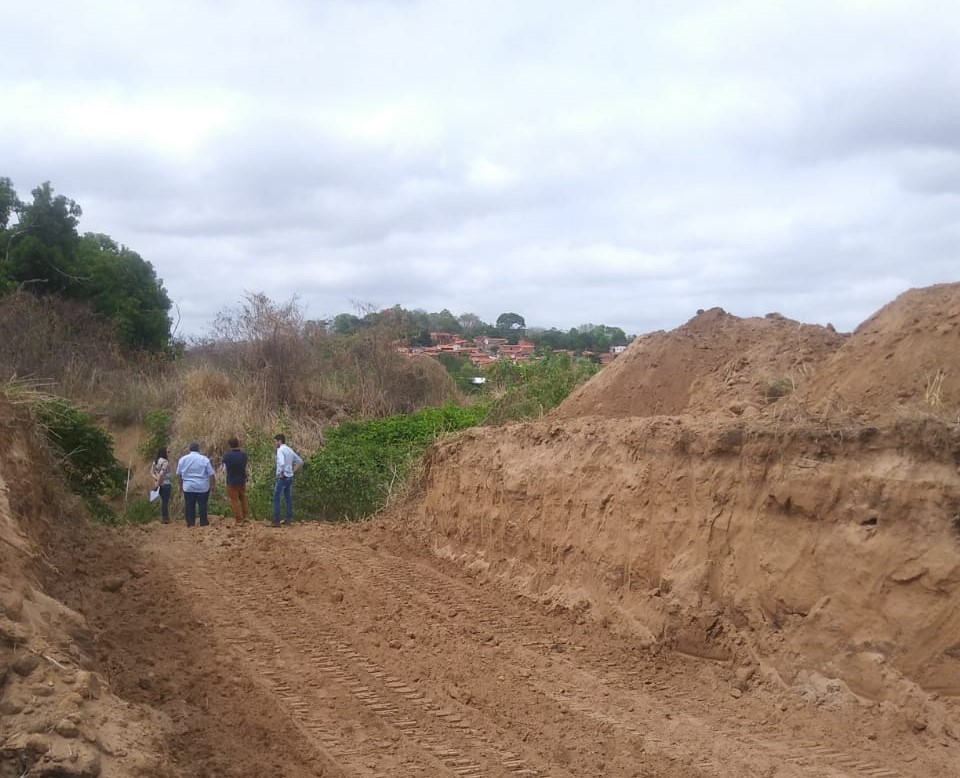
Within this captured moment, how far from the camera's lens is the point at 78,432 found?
14.8m

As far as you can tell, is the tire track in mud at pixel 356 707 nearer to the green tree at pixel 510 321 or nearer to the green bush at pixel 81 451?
the green bush at pixel 81 451

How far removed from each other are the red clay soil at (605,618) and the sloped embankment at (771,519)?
0.02 metres

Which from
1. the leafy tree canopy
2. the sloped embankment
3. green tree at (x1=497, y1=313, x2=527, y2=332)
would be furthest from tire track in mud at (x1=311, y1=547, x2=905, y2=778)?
green tree at (x1=497, y1=313, x2=527, y2=332)

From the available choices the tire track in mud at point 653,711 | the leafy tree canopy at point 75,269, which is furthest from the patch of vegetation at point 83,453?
the leafy tree canopy at point 75,269

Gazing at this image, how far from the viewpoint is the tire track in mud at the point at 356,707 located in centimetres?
575

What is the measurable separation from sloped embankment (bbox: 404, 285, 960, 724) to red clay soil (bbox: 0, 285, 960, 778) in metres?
0.02

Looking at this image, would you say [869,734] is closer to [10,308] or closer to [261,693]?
[261,693]

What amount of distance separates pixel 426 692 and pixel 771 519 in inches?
119

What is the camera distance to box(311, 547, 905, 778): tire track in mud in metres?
5.71

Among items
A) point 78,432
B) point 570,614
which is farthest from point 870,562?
point 78,432

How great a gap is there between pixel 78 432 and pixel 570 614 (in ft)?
31.1

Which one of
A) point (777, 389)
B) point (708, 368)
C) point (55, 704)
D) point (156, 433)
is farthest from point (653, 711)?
point (156, 433)

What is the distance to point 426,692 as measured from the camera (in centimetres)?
703

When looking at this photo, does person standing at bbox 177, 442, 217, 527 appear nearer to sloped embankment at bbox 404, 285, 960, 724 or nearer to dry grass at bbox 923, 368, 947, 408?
sloped embankment at bbox 404, 285, 960, 724
